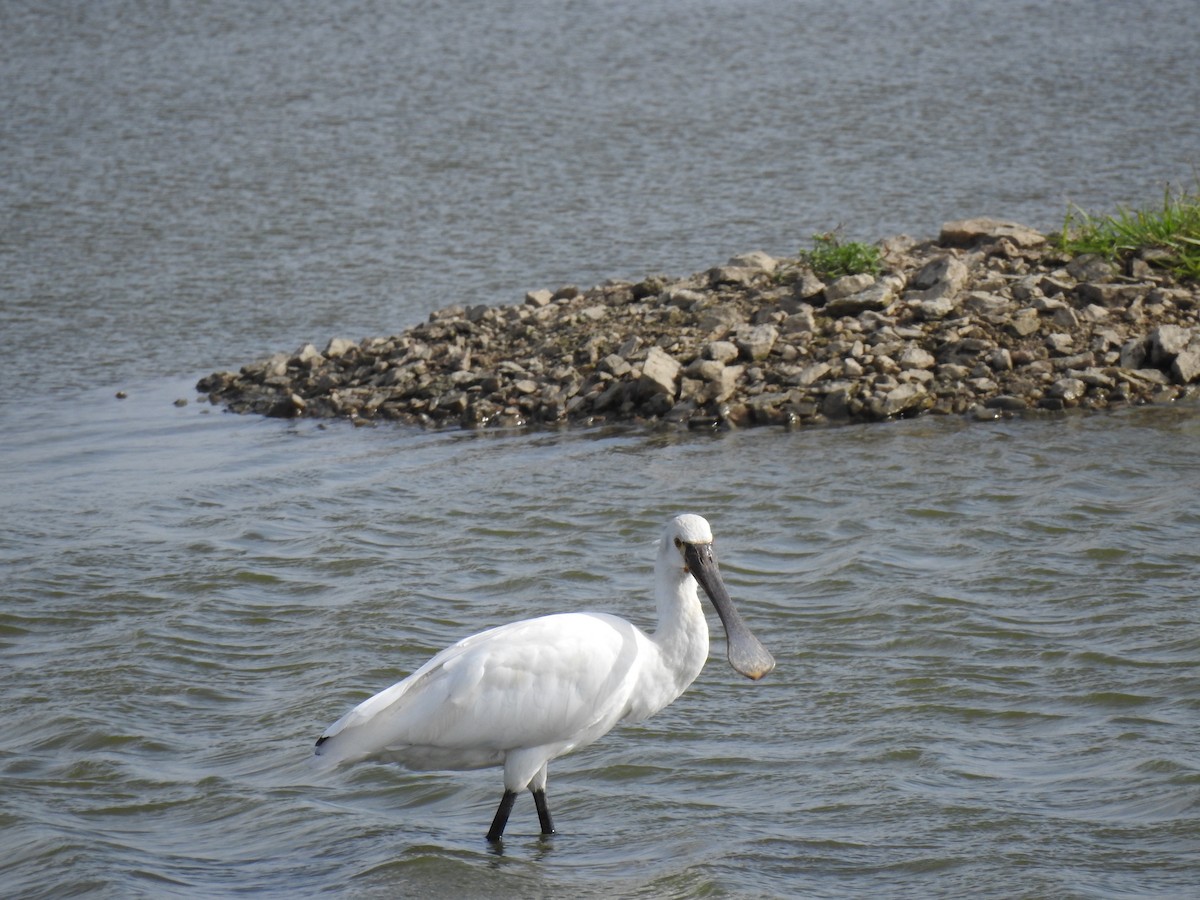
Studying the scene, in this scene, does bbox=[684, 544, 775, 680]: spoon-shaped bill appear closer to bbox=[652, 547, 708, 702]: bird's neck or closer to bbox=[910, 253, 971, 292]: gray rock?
bbox=[652, 547, 708, 702]: bird's neck

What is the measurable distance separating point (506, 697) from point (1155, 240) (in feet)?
27.3

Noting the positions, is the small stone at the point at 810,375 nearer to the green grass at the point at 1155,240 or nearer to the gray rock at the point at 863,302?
the gray rock at the point at 863,302

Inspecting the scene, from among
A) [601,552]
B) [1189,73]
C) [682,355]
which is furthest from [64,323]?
[1189,73]

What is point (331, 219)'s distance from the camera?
1966 centimetres

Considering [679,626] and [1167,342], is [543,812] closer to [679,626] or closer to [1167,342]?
Answer: [679,626]

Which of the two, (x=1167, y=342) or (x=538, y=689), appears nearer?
(x=538, y=689)

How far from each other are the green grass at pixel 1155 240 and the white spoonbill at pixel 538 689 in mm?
7190

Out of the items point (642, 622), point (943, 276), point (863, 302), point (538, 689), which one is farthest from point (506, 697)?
point (943, 276)

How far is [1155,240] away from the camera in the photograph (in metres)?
12.9

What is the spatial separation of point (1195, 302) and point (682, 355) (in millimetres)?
3692

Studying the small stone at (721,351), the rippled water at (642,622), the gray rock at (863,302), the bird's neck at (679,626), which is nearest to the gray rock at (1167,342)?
the rippled water at (642,622)

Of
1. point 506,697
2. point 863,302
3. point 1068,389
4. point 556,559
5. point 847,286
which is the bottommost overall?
point 556,559

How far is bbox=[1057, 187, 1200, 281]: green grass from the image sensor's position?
41.8 feet

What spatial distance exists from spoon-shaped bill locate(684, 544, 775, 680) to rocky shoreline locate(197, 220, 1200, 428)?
4.93 m
